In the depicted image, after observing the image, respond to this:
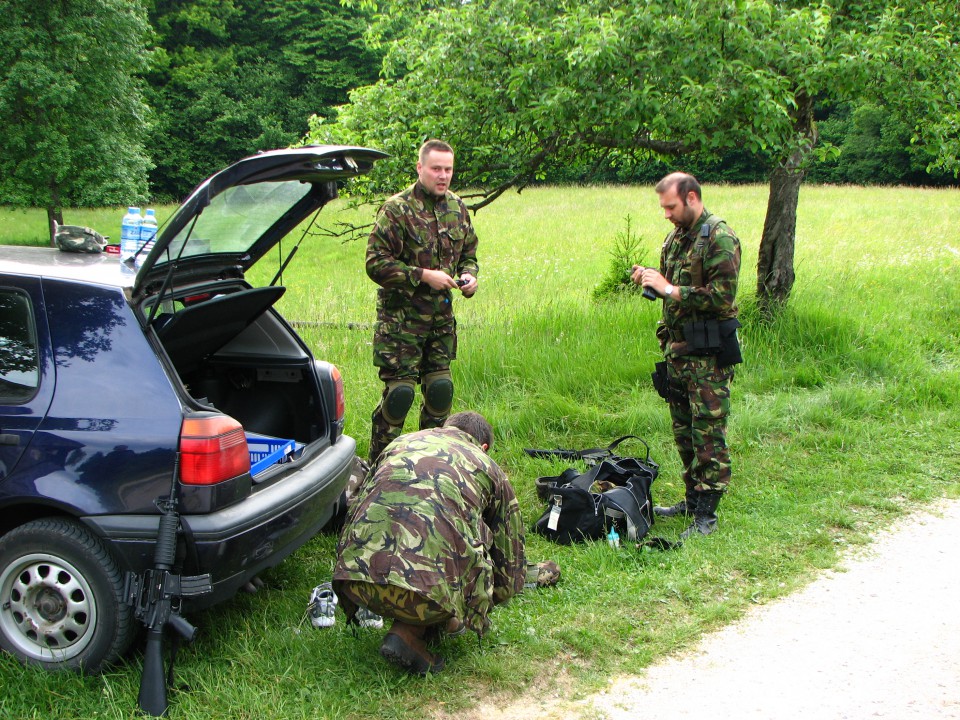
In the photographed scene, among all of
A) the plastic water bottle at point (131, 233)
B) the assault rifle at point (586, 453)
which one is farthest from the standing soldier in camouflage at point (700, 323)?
the plastic water bottle at point (131, 233)

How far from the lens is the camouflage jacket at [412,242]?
518 cm

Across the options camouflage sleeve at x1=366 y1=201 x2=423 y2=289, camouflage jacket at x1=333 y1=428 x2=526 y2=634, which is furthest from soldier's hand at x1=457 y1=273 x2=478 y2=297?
camouflage jacket at x1=333 y1=428 x2=526 y2=634

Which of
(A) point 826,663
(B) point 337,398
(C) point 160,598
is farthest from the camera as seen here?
(B) point 337,398

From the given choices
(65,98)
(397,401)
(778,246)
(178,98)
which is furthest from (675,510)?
(178,98)

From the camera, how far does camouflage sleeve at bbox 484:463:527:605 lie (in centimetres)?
363

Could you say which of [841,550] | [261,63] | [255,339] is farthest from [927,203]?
[261,63]

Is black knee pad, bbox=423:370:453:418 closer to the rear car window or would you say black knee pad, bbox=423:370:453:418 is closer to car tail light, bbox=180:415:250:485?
the rear car window

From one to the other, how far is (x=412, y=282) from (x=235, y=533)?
7.69 ft

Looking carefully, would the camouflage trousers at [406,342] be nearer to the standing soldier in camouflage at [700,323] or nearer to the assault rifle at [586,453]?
the assault rifle at [586,453]

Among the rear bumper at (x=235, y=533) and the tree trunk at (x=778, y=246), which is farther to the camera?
the tree trunk at (x=778, y=246)

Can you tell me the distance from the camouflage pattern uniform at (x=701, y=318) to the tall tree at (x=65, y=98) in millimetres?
22047

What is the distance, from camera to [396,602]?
10.4 ft

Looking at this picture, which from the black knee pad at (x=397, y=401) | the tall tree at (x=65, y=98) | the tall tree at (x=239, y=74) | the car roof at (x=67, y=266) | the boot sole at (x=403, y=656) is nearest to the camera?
the boot sole at (x=403, y=656)

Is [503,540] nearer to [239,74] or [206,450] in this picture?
[206,450]
